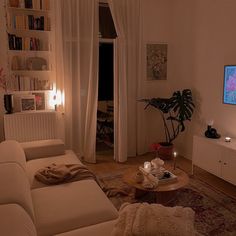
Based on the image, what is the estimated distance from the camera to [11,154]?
263cm

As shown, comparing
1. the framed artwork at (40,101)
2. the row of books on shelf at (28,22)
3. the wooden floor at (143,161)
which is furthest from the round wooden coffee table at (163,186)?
the row of books on shelf at (28,22)

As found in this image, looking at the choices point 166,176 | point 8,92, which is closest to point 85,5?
point 8,92

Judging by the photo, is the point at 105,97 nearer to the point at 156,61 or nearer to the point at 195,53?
the point at 156,61

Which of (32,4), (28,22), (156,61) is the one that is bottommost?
(156,61)

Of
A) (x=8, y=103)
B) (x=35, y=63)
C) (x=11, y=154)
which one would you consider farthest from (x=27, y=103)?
(x=11, y=154)

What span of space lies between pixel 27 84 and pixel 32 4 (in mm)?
1176

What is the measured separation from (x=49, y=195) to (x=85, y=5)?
3071mm

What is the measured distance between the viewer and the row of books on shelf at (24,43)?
3855 mm

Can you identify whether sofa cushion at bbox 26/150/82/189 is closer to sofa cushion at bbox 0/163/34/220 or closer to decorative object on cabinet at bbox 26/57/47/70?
sofa cushion at bbox 0/163/34/220

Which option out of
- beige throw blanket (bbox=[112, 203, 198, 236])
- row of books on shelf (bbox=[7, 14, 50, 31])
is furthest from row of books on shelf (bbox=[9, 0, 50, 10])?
beige throw blanket (bbox=[112, 203, 198, 236])

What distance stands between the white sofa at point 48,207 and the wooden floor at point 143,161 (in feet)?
4.53

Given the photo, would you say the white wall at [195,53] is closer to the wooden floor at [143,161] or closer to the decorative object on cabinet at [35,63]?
the wooden floor at [143,161]

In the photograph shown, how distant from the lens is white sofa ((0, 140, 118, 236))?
1532 mm

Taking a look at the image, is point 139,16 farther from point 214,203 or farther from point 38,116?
point 214,203
